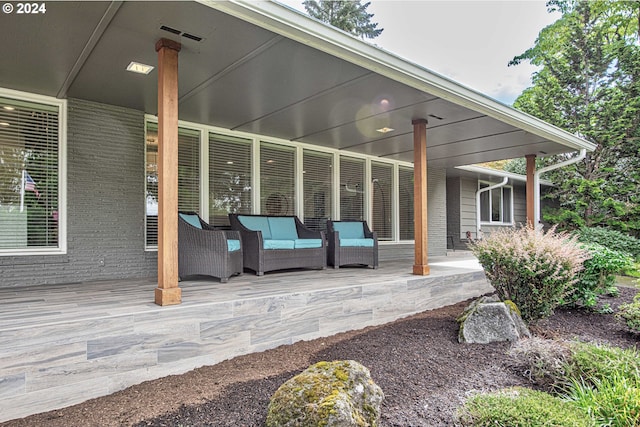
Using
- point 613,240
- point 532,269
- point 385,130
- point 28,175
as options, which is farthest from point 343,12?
point 532,269

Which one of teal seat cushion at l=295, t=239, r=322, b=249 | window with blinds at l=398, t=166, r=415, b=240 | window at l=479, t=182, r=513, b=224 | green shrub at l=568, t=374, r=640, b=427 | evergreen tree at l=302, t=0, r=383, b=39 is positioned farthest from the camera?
evergreen tree at l=302, t=0, r=383, b=39

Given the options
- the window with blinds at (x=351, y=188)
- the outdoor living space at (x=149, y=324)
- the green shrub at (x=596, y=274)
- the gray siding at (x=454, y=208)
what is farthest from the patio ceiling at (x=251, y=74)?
the gray siding at (x=454, y=208)

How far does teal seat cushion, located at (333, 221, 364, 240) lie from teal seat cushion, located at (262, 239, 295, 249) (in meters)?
1.39

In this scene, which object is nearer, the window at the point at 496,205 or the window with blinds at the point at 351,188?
the window with blinds at the point at 351,188

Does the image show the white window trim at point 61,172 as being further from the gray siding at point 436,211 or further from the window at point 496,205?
the window at point 496,205

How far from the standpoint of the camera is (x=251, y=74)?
3.85 m

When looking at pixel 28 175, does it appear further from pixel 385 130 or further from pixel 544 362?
pixel 544 362

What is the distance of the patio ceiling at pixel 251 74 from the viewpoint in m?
2.87

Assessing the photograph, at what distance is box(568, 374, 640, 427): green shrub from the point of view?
7.00 ft

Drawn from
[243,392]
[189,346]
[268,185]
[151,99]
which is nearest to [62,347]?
[189,346]

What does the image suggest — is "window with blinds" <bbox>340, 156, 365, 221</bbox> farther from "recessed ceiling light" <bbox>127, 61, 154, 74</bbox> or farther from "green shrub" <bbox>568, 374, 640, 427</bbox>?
"green shrub" <bbox>568, 374, 640, 427</bbox>

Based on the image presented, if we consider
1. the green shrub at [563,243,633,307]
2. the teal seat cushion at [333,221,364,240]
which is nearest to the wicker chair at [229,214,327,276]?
the teal seat cushion at [333,221,364,240]

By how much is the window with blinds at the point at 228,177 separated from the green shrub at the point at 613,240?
8106 mm

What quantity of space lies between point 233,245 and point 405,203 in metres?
5.05
